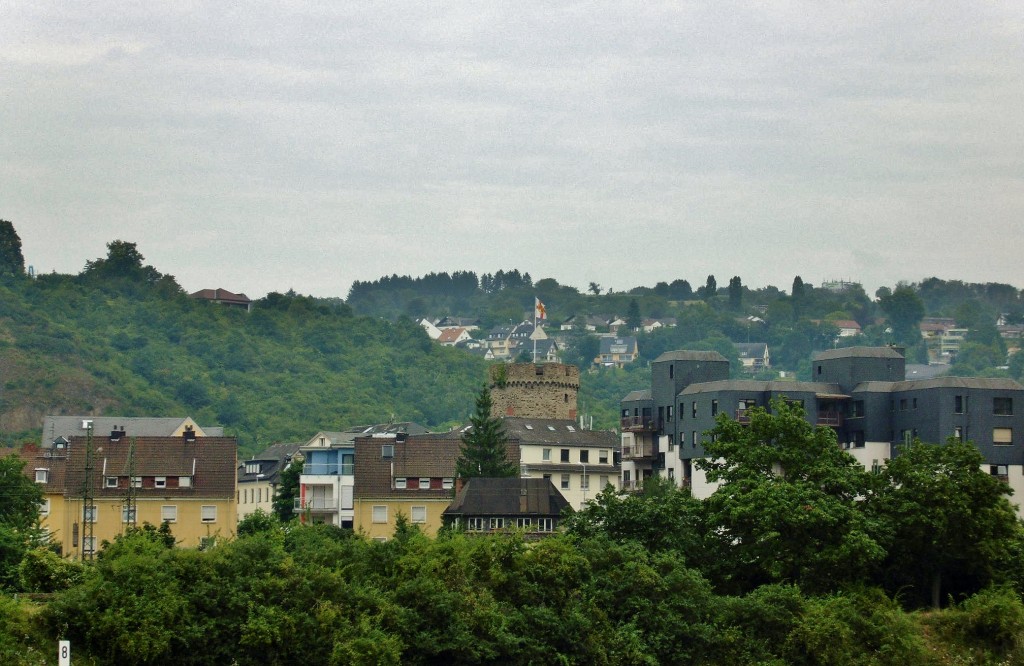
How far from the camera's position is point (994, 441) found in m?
107

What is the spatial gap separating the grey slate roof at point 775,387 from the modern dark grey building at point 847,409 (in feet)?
0.20

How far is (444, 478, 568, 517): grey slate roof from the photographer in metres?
95.6

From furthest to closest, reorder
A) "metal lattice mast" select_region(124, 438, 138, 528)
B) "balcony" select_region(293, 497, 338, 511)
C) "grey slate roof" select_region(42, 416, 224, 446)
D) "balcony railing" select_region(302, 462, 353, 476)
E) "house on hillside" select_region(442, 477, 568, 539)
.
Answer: "grey slate roof" select_region(42, 416, 224, 446) < "balcony railing" select_region(302, 462, 353, 476) < "balcony" select_region(293, 497, 338, 511) < "metal lattice mast" select_region(124, 438, 138, 528) < "house on hillside" select_region(442, 477, 568, 539)

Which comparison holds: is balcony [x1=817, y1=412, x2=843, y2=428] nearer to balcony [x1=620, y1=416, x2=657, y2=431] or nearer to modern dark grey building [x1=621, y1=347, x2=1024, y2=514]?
modern dark grey building [x1=621, y1=347, x2=1024, y2=514]

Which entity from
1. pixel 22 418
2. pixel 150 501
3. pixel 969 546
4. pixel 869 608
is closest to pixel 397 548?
pixel 869 608

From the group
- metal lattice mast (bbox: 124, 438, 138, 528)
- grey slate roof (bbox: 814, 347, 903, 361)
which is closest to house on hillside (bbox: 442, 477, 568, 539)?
metal lattice mast (bbox: 124, 438, 138, 528)

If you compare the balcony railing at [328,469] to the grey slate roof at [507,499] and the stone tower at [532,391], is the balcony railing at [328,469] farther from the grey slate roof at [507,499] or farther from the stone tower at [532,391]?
the stone tower at [532,391]

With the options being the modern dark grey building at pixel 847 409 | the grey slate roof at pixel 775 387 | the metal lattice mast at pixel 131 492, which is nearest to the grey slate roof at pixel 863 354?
the modern dark grey building at pixel 847 409

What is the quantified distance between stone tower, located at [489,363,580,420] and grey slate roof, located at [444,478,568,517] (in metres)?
45.1

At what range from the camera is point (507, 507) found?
315 ft

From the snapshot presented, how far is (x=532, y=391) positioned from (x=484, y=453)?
34315 mm

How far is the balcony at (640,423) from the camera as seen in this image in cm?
12338

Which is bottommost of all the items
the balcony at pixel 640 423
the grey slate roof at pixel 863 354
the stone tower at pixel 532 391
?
the balcony at pixel 640 423

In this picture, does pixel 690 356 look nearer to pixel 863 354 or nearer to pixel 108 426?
pixel 863 354
